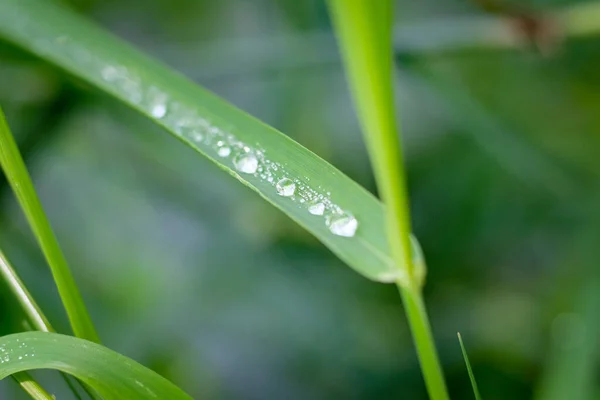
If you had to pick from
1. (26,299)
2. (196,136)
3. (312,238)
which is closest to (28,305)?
(26,299)

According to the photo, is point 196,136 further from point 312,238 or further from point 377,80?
point 312,238

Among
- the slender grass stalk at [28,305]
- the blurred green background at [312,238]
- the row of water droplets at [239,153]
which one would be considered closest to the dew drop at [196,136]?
the row of water droplets at [239,153]

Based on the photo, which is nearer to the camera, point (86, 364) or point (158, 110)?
point (86, 364)

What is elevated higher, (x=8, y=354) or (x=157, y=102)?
(x=157, y=102)

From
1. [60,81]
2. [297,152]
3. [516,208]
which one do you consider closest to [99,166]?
[60,81]

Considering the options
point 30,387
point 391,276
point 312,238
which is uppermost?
point 312,238

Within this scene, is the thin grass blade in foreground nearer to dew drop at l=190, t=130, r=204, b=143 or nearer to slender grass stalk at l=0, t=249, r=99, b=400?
slender grass stalk at l=0, t=249, r=99, b=400
